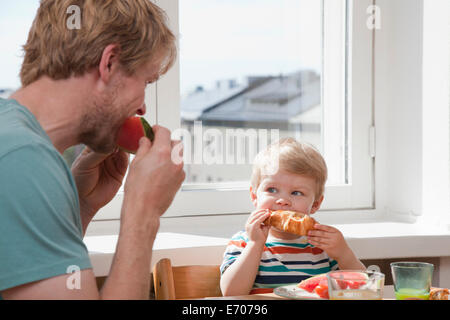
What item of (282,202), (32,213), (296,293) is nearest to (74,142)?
(32,213)

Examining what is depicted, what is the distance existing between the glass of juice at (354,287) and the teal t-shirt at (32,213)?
1.39ft

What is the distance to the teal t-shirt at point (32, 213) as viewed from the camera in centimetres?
75

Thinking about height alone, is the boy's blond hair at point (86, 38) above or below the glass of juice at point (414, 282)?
above

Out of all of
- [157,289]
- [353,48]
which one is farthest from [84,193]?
[353,48]

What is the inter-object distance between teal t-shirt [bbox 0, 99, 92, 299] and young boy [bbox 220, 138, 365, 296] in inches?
25.1

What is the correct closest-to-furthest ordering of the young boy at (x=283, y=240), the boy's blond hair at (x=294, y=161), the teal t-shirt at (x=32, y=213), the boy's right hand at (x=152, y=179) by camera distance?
the teal t-shirt at (x=32, y=213) → the boy's right hand at (x=152, y=179) → the young boy at (x=283, y=240) → the boy's blond hair at (x=294, y=161)

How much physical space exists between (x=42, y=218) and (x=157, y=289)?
65 centimetres

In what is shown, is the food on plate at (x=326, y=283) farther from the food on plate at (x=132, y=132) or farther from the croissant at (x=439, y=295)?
the food on plate at (x=132, y=132)

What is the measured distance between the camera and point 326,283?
1087mm

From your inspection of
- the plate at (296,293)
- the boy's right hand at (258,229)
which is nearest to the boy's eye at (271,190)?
the boy's right hand at (258,229)

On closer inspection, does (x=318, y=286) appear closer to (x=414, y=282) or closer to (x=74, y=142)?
(x=414, y=282)

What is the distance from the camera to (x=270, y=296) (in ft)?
3.68

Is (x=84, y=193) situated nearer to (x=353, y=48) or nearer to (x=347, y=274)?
(x=347, y=274)
